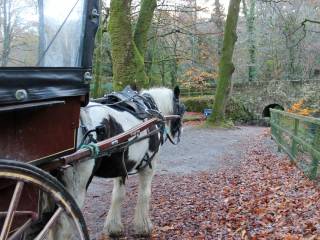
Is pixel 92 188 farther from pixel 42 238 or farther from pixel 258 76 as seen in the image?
pixel 258 76

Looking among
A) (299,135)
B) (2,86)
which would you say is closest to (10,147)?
(2,86)

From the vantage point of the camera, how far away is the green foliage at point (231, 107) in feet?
89.1

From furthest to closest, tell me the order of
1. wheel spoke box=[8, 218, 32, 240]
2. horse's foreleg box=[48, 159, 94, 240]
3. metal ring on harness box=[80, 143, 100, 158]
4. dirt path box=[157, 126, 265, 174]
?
dirt path box=[157, 126, 265, 174] → horse's foreleg box=[48, 159, 94, 240] → metal ring on harness box=[80, 143, 100, 158] → wheel spoke box=[8, 218, 32, 240]

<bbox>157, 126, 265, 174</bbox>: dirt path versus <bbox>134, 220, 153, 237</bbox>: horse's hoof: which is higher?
<bbox>134, 220, 153, 237</bbox>: horse's hoof

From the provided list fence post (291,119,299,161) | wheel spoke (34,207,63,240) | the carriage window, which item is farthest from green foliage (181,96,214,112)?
wheel spoke (34,207,63,240)

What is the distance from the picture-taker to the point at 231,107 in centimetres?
2716

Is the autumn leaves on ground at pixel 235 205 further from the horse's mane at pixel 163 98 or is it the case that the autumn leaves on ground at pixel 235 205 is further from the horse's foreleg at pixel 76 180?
the horse's foreleg at pixel 76 180

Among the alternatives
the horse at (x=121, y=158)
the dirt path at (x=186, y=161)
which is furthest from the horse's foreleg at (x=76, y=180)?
the dirt path at (x=186, y=161)

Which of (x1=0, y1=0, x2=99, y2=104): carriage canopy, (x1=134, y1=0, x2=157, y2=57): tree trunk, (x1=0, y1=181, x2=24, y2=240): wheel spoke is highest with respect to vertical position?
(x1=134, y1=0, x2=157, y2=57): tree trunk

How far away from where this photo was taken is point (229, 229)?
518 cm

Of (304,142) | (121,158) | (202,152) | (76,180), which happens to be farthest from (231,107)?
(76,180)

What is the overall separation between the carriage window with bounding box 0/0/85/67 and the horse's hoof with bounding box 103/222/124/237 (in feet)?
9.72

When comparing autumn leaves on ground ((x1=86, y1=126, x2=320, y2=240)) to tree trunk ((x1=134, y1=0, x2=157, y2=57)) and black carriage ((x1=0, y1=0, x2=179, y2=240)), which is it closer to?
black carriage ((x1=0, y1=0, x2=179, y2=240))

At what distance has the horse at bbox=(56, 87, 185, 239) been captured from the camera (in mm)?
3770
